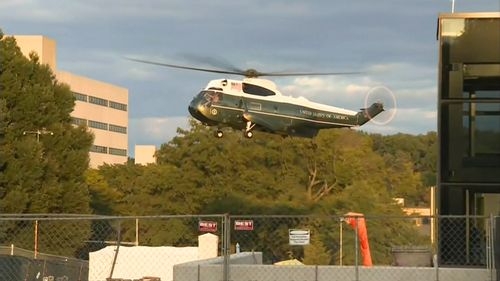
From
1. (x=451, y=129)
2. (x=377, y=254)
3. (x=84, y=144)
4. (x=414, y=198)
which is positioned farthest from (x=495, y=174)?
(x=414, y=198)

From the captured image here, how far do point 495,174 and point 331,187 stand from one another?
65439 millimetres

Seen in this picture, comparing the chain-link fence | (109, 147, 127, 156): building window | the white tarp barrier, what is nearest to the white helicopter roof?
the chain-link fence

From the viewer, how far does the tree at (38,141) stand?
58.8 meters

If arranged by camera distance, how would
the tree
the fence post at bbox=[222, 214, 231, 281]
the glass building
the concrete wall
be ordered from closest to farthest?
1. the fence post at bbox=[222, 214, 231, 281]
2. the concrete wall
3. the glass building
4. the tree

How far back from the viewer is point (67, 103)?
63.0 metres

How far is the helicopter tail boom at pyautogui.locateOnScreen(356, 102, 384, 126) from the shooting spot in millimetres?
47844

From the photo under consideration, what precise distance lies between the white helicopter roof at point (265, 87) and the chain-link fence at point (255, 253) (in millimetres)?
9343

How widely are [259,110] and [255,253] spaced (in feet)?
78.7

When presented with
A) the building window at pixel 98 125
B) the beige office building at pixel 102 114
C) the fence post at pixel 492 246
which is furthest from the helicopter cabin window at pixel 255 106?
the building window at pixel 98 125

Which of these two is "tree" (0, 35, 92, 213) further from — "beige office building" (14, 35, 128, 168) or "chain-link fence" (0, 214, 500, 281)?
"beige office building" (14, 35, 128, 168)

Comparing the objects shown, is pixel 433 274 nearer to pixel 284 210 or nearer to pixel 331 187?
pixel 284 210

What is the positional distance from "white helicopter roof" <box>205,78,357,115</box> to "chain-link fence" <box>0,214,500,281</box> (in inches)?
368

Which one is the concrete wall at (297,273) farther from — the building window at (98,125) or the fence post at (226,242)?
the building window at (98,125)

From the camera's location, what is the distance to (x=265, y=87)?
48844mm
